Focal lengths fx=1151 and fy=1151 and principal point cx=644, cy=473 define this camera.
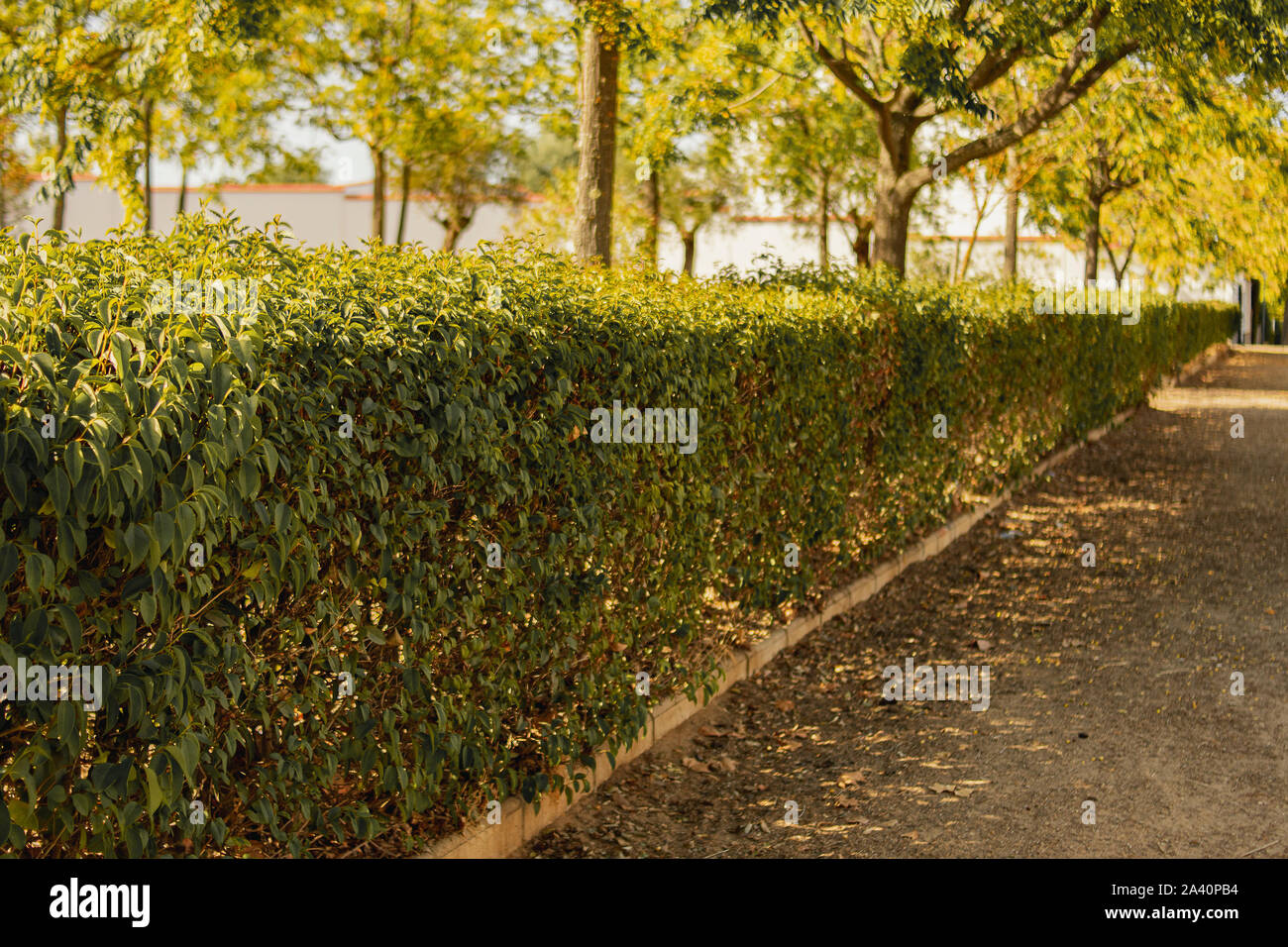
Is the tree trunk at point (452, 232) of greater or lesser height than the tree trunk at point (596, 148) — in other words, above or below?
above

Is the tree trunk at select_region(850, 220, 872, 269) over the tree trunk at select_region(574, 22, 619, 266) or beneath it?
over

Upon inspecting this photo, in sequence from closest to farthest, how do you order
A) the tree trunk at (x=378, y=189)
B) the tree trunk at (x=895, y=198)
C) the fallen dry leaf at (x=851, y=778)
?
the fallen dry leaf at (x=851, y=778), the tree trunk at (x=895, y=198), the tree trunk at (x=378, y=189)

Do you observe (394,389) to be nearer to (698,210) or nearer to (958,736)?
(958,736)

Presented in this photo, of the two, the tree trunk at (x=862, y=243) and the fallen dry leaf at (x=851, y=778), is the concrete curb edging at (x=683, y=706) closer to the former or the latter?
the fallen dry leaf at (x=851, y=778)

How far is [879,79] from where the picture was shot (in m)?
13.5

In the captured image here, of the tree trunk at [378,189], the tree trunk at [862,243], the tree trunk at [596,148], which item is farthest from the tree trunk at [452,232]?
the tree trunk at [596,148]

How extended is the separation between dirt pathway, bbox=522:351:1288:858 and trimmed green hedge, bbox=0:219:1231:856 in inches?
17.0

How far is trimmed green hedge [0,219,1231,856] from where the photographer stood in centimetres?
236

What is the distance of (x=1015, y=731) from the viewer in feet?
17.9

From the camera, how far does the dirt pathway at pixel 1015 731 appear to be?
14.6 ft

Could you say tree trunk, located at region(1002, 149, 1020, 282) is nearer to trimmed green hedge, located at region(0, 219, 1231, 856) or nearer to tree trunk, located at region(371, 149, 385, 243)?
tree trunk, located at region(371, 149, 385, 243)

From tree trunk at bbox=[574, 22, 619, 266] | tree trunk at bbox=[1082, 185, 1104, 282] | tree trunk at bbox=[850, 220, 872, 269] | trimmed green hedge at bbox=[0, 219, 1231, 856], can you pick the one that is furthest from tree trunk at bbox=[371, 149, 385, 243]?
tree trunk at bbox=[1082, 185, 1104, 282]

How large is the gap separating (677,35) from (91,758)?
11.9m

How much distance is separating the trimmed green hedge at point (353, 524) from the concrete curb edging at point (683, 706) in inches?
3.7
